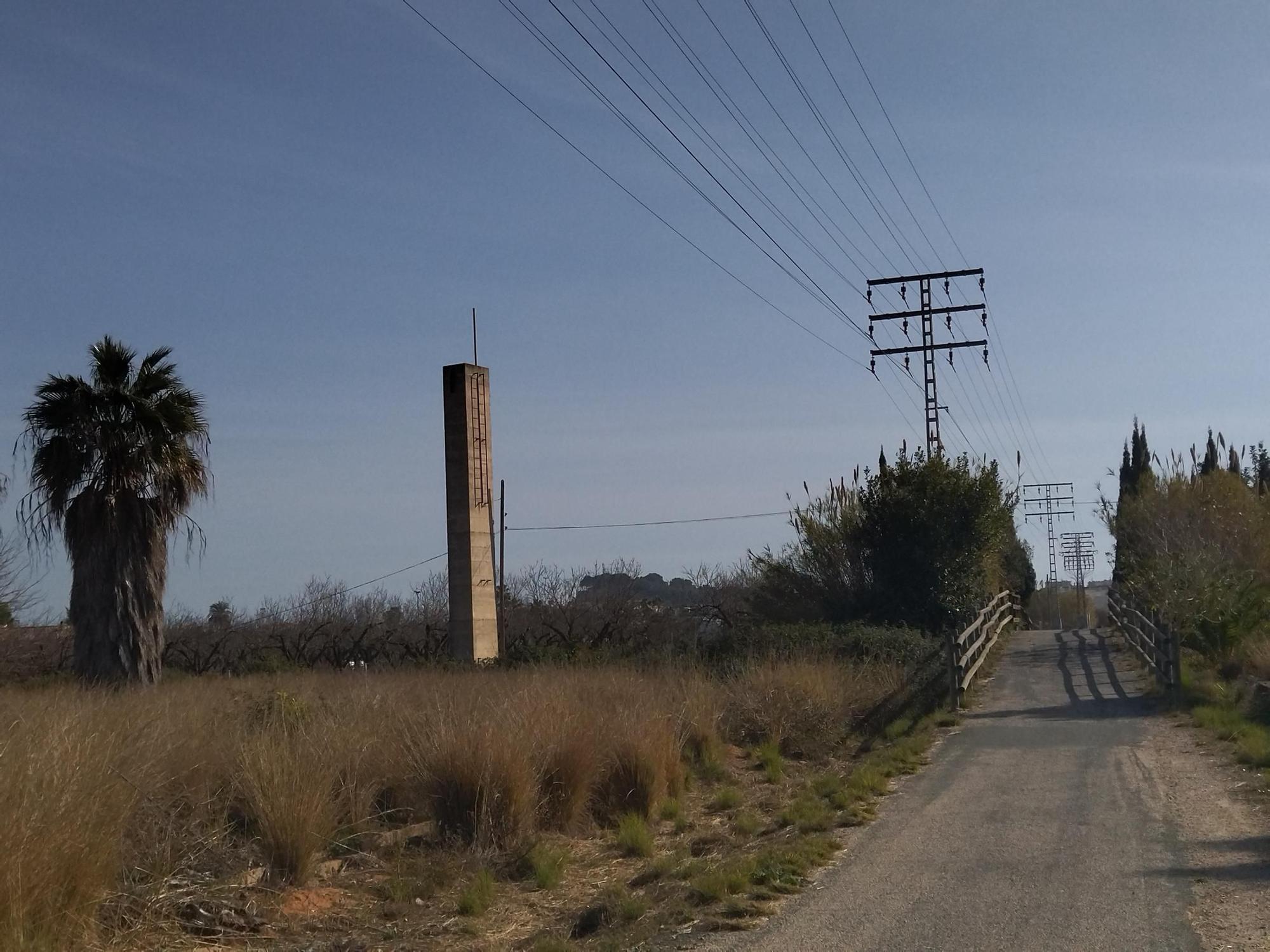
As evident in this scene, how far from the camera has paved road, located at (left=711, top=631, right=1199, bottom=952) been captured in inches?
304

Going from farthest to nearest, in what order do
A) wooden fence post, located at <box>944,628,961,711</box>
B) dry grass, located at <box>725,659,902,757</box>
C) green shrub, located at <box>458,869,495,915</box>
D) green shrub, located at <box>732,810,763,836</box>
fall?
wooden fence post, located at <box>944,628,961,711</box> < dry grass, located at <box>725,659,902,757</box> < green shrub, located at <box>732,810,763,836</box> < green shrub, located at <box>458,869,495,915</box>

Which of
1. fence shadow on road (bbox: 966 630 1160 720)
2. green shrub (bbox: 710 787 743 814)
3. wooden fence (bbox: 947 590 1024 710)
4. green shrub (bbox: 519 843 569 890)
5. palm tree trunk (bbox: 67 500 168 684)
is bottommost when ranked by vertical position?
green shrub (bbox: 710 787 743 814)

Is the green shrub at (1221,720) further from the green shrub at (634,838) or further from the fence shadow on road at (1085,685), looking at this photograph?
the green shrub at (634,838)

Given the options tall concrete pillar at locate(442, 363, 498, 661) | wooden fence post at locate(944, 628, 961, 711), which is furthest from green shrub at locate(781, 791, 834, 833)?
tall concrete pillar at locate(442, 363, 498, 661)

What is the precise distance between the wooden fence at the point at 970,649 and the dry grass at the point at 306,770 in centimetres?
424

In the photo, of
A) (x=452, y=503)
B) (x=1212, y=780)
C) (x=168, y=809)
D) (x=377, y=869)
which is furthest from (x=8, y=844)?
(x=452, y=503)

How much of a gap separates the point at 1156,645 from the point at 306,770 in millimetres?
16642

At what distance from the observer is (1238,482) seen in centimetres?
3969

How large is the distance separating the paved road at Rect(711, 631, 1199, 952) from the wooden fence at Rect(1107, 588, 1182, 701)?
11.1 feet

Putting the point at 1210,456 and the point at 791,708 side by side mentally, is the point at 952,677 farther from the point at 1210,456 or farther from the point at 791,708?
the point at 1210,456

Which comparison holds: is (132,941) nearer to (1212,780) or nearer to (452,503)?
(1212,780)

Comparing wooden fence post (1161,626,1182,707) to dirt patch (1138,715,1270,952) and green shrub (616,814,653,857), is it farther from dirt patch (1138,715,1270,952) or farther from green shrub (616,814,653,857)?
green shrub (616,814,653,857)

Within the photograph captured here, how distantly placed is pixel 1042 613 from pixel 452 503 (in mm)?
78640

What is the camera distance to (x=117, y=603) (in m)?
21.7
